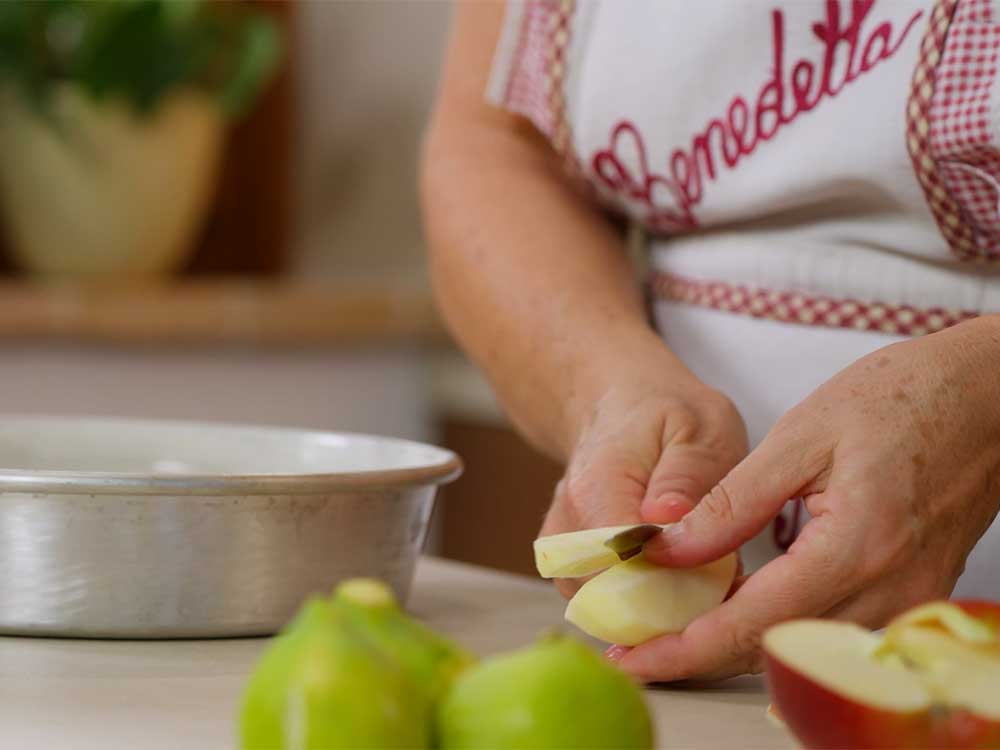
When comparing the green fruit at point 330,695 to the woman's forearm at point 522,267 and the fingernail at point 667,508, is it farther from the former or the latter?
the woman's forearm at point 522,267

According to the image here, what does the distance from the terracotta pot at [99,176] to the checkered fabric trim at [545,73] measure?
137cm

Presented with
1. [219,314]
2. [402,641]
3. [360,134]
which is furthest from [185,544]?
[360,134]

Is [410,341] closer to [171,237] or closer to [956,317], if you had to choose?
[171,237]

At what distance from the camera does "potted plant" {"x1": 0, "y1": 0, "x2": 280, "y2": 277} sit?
7.02ft

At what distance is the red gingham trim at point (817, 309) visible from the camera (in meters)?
0.76

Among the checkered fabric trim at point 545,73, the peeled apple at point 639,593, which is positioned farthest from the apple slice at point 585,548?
the checkered fabric trim at point 545,73

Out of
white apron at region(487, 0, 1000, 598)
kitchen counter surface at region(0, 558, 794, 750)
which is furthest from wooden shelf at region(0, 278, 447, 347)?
kitchen counter surface at region(0, 558, 794, 750)

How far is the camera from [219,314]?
82.8 inches

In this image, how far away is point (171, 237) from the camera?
2270 mm

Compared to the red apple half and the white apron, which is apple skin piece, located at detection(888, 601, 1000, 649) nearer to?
the red apple half

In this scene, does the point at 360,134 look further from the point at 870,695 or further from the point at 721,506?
the point at 870,695

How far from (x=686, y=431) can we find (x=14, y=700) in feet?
0.93

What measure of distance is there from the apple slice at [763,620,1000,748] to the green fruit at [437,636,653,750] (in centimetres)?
6

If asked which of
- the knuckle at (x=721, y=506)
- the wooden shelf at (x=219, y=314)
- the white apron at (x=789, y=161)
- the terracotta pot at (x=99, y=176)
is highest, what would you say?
the white apron at (x=789, y=161)
